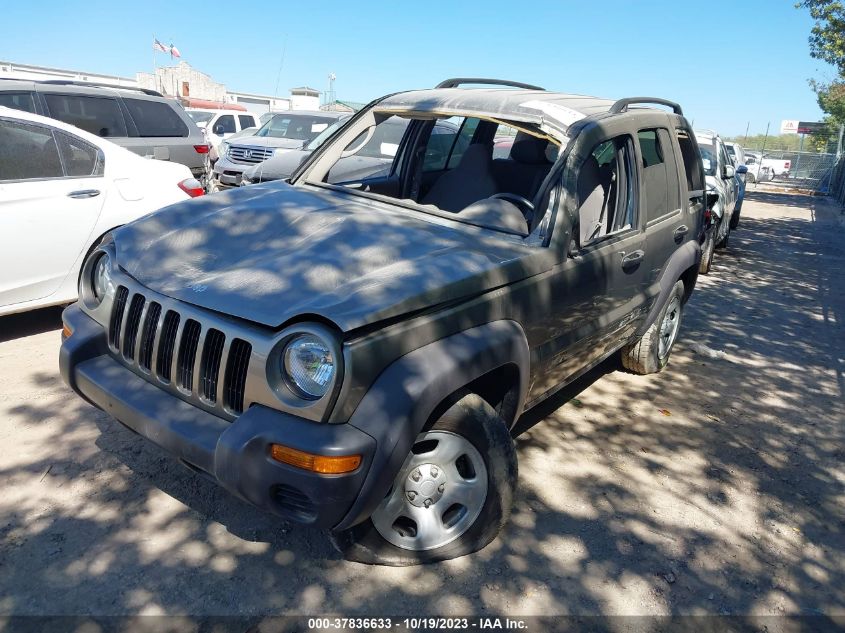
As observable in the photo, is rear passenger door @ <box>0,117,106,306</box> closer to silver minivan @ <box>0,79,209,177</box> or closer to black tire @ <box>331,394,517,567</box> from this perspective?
silver minivan @ <box>0,79,209,177</box>

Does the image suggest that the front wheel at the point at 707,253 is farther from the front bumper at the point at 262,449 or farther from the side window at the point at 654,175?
the front bumper at the point at 262,449

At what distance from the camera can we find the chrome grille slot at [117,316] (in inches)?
119

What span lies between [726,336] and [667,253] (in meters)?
2.43

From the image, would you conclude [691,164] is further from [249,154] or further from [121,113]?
[249,154]

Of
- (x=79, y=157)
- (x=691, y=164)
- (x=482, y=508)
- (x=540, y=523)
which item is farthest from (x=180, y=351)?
(x=691, y=164)

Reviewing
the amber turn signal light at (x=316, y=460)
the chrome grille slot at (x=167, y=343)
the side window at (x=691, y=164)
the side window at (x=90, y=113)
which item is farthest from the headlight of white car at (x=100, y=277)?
the side window at (x=90, y=113)

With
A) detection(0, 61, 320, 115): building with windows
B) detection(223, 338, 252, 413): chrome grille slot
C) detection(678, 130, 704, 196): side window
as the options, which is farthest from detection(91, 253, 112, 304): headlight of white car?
detection(0, 61, 320, 115): building with windows

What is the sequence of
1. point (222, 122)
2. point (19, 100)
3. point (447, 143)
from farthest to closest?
point (222, 122) → point (19, 100) → point (447, 143)

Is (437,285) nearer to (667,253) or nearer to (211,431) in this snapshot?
(211,431)

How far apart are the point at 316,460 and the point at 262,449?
0.20 meters

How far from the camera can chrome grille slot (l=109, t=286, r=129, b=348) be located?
302 cm

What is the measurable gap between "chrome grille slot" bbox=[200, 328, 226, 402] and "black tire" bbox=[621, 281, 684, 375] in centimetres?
329

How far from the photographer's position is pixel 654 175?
443 centimetres

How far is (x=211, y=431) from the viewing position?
2.51 m
